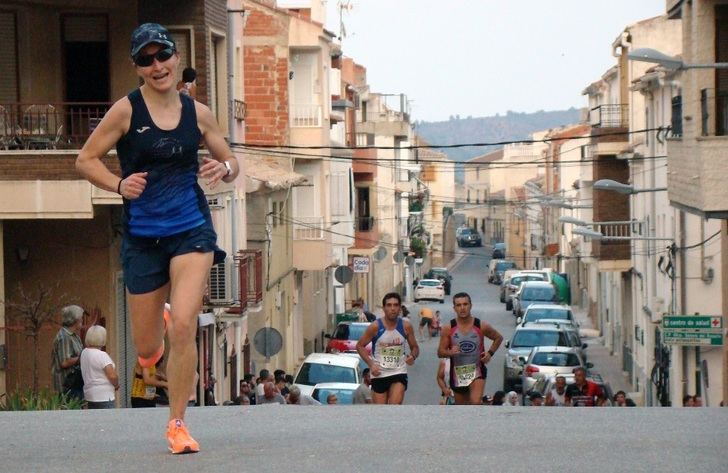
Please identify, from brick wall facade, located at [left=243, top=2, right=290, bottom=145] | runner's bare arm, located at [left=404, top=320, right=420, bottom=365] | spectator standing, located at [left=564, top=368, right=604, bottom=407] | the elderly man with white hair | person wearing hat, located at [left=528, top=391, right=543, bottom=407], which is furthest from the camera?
brick wall facade, located at [left=243, top=2, right=290, bottom=145]

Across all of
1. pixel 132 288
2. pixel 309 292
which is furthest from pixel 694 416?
pixel 309 292

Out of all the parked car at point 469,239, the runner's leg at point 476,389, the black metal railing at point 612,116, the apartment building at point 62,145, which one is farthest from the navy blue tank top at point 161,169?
the parked car at point 469,239

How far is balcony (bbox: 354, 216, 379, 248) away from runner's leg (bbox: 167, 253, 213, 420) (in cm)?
6271

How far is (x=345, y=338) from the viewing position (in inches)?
1822

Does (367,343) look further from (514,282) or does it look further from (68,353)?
(514,282)

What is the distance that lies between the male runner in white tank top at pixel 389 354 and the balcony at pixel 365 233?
55154mm

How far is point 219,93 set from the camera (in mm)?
28781

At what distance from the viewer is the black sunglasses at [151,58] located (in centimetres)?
827

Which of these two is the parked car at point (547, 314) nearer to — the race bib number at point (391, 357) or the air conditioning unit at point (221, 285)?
the air conditioning unit at point (221, 285)

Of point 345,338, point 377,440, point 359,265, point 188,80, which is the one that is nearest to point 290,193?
point 345,338

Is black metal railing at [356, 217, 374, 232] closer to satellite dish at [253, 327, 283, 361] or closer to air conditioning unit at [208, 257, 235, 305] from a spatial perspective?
air conditioning unit at [208, 257, 235, 305]

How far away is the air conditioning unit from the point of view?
3181 cm

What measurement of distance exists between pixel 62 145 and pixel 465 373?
9.78 m

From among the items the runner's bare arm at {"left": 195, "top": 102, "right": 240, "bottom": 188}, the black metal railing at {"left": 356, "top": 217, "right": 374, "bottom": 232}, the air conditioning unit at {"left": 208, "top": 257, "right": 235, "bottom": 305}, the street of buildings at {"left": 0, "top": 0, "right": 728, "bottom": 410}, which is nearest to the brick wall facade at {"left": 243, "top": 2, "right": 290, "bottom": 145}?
the street of buildings at {"left": 0, "top": 0, "right": 728, "bottom": 410}
